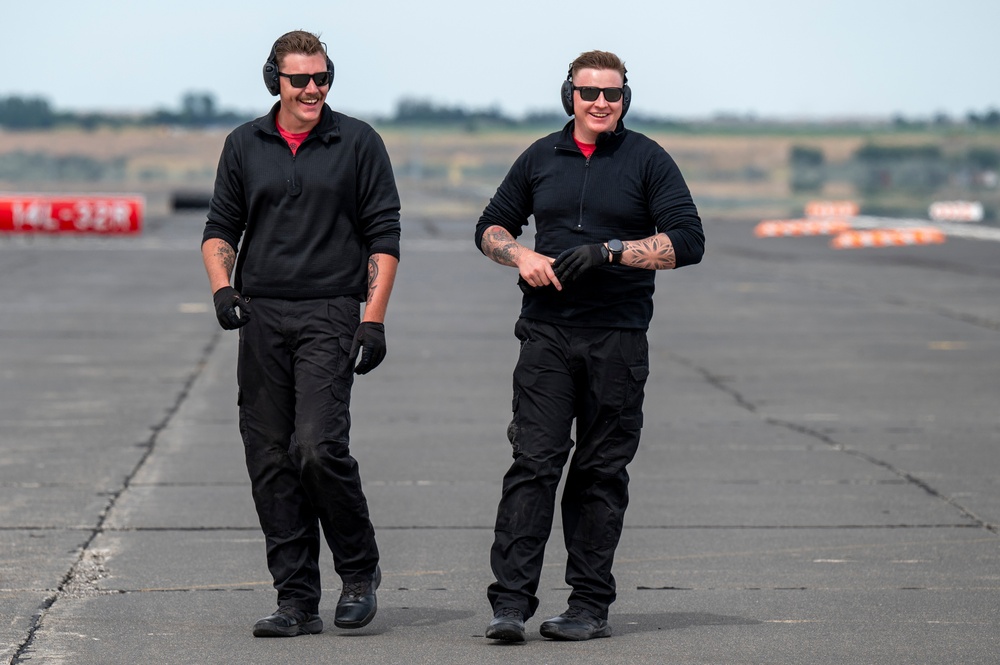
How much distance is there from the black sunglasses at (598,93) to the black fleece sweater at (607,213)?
133 mm

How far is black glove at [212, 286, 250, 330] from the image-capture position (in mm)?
5703

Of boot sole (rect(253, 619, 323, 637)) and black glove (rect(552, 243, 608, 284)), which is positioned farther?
boot sole (rect(253, 619, 323, 637))

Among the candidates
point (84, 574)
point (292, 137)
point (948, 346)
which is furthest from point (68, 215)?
point (292, 137)

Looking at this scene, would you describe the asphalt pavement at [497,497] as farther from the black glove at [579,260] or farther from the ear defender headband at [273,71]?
the ear defender headband at [273,71]

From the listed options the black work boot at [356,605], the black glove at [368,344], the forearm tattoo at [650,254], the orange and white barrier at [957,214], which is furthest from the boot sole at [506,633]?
the orange and white barrier at [957,214]

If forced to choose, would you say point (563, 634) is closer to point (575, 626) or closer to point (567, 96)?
point (575, 626)

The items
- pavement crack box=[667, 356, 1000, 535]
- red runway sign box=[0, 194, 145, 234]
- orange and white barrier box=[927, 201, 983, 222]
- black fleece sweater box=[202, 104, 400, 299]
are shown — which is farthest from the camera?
orange and white barrier box=[927, 201, 983, 222]

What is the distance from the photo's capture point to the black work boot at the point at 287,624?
5.79m

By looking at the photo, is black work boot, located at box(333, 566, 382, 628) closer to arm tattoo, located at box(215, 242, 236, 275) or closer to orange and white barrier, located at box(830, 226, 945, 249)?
arm tattoo, located at box(215, 242, 236, 275)

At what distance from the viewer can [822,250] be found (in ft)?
125

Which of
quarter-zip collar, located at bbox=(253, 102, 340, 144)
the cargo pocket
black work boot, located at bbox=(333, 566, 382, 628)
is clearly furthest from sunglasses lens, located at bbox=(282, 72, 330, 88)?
black work boot, located at bbox=(333, 566, 382, 628)

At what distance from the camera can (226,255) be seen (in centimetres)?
598

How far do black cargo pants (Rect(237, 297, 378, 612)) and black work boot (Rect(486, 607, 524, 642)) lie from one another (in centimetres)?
57

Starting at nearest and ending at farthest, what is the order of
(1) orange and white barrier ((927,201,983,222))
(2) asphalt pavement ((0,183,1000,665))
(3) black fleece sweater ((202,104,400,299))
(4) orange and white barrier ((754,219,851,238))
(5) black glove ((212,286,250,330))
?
1. (5) black glove ((212,286,250,330))
2. (3) black fleece sweater ((202,104,400,299))
3. (2) asphalt pavement ((0,183,1000,665))
4. (4) orange and white barrier ((754,219,851,238))
5. (1) orange and white barrier ((927,201,983,222))
